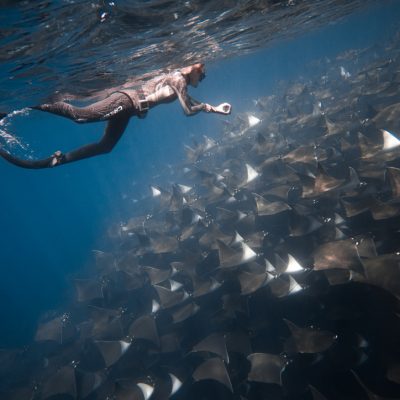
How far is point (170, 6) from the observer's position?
31.4 ft

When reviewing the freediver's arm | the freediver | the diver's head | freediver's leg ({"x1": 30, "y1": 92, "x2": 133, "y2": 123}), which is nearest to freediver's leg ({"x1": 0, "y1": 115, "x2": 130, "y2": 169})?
the freediver

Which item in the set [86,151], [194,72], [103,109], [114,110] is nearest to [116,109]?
[114,110]

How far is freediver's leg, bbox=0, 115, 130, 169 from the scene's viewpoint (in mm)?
6434

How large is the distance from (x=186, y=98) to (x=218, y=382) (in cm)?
682

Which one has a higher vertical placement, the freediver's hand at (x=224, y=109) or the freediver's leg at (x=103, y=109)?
the freediver's leg at (x=103, y=109)

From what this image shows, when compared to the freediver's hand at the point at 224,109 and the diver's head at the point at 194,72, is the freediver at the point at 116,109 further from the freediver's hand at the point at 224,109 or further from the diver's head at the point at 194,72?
the diver's head at the point at 194,72

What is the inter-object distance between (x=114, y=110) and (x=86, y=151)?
1188 millimetres

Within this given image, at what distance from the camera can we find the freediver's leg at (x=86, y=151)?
6.43 m

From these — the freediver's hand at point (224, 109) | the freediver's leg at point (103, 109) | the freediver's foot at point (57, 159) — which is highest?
the freediver's leg at point (103, 109)

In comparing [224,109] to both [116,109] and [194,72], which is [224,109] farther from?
[116,109]

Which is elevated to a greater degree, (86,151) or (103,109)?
(103,109)

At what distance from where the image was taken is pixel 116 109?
6.09 meters

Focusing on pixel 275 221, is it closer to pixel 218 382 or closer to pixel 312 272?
pixel 312 272

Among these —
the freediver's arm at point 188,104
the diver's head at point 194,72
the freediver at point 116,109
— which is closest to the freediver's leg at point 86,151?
the freediver at point 116,109
